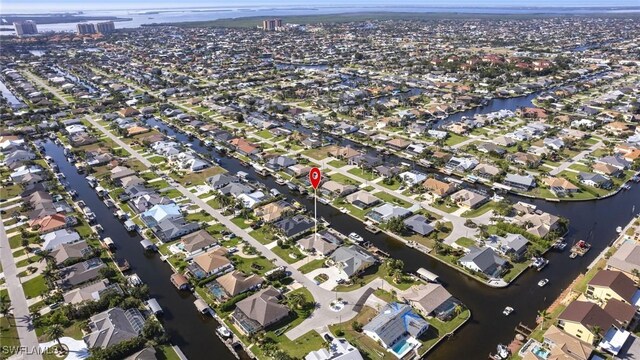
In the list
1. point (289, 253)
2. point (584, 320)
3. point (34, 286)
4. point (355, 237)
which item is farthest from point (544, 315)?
point (34, 286)

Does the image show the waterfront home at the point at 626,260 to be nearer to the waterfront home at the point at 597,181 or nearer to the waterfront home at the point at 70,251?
the waterfront home at the point at 597,181

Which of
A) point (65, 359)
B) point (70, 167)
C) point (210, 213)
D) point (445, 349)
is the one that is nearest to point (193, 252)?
point (210, 213)

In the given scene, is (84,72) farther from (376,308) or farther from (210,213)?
(376,308)

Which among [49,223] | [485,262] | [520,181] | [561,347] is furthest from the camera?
[520,181]

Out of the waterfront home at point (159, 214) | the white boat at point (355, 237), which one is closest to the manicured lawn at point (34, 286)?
the waterfront home at point (159, 214)

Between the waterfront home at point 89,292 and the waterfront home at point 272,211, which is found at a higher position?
the waterfront home at point 272,211

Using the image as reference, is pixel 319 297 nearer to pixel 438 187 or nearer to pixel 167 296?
pixel 167 296

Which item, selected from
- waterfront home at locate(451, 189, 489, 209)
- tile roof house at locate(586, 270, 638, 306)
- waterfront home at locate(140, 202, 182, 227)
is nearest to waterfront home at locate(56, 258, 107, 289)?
waterfront home at locate(140, 202, 182, 227)
